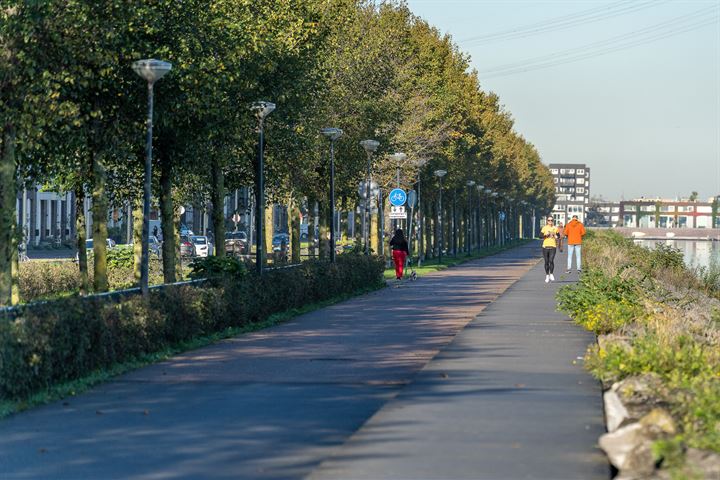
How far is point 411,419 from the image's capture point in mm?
11211

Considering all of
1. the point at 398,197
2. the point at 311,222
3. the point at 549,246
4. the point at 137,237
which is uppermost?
the point at 398,197

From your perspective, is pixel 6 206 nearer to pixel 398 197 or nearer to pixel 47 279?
pixel 47 279

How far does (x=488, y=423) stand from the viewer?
10.9m

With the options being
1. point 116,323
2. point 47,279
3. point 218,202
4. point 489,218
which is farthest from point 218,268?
point 489,218

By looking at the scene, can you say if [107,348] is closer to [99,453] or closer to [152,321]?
[152,321]

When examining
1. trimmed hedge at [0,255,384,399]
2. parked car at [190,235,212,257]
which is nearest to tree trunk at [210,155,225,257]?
trimmed hedge at [0,255,384,399]

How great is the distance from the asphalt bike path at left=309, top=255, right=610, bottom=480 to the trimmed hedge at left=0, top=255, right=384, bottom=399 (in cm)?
365

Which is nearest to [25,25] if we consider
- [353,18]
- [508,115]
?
[353,18]

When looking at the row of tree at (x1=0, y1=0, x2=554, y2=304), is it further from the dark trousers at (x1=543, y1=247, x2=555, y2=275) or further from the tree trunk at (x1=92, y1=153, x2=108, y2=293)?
the dark trousers at (x1=543, y1=247, x2=555, y2=275)

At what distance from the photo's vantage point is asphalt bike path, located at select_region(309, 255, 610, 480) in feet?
29.3

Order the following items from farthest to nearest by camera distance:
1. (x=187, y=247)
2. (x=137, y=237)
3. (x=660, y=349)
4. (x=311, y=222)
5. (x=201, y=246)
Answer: (x=201, y=246) < (x=187, y=247) < (x=311, y=222) < (x=137, y=237) < (x=660, y=349)

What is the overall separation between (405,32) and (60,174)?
105ft

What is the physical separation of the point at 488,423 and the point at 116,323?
6.72 m

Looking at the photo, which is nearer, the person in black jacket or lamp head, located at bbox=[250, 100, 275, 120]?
lamp head, located at bbox=[250, 100, 275, 120]
